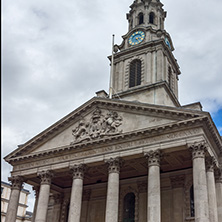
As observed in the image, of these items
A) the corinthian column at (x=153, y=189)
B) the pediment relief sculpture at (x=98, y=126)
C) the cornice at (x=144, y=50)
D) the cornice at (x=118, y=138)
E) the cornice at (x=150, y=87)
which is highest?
the cornice at (x=144, y=50)

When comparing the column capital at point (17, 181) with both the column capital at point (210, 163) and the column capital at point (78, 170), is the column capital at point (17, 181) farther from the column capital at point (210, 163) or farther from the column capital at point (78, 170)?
the column capital at point (210, 163)

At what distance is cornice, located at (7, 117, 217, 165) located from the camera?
2420 cm

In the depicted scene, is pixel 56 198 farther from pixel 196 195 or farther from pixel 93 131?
pixel 196 195

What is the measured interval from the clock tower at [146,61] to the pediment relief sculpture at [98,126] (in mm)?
9138

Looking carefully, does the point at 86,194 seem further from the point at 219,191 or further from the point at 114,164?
the point at 219,191

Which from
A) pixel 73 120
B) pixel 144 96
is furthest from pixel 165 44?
pixel 73 120

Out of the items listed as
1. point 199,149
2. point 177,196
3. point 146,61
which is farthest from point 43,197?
point 146,61

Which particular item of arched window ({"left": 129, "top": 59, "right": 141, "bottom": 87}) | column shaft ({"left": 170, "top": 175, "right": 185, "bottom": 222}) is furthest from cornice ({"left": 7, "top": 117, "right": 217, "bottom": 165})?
arched window ({"left": 129, "top": 59, "right": 141, "bottom": 87})

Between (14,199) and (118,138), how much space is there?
11.2 m

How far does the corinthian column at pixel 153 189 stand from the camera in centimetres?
2238

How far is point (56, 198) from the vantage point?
34938 millimetres

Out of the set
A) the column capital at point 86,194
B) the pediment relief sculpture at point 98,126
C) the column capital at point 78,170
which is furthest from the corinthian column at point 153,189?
the column capital at point 86,194

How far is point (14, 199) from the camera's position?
2959cm

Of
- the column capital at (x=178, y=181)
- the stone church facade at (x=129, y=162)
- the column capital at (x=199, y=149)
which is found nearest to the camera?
the column capital at (x=199, y=149)
